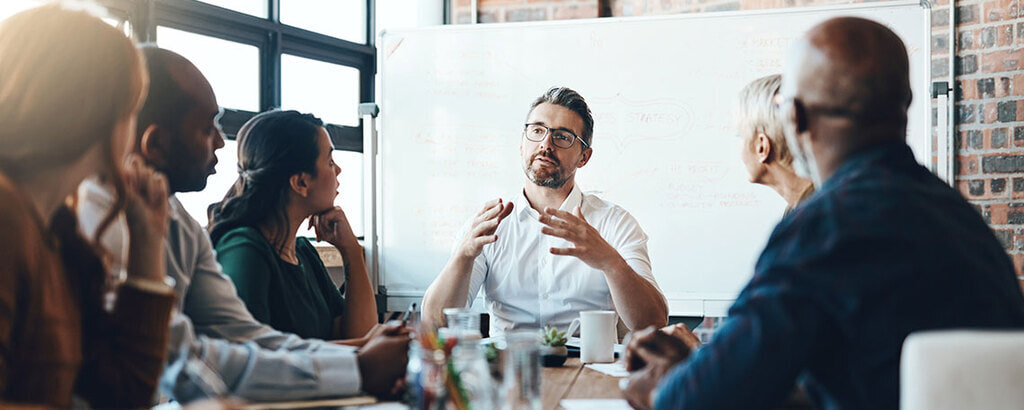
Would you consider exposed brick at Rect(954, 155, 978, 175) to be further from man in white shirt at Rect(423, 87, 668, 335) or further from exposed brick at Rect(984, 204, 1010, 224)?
man in white shirt at Rect(423, 87, 668, 335)

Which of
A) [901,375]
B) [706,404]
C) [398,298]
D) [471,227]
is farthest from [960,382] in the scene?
[398,298]

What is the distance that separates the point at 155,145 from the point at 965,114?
10.3ft

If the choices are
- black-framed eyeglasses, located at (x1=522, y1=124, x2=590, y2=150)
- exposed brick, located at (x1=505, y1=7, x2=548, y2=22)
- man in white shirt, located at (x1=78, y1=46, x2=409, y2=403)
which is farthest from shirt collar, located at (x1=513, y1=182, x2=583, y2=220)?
exposed brick, located at (x1=505, y1=7, x2=548, y2=22)

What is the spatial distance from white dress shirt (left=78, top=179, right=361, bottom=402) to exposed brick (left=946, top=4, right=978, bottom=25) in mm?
3024

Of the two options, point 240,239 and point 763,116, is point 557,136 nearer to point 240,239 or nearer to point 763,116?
point 763,116

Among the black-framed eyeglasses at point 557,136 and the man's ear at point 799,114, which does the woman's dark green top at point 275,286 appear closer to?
the black-framed eyeglasses at point 557,136

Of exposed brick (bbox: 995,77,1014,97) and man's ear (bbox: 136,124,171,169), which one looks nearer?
man's ear (bbox: 136,124,171,169)

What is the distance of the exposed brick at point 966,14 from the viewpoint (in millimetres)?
3512

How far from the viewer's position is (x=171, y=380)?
4.61ft

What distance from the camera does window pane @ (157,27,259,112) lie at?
3.52 metres

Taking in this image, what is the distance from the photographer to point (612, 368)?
6.39 ft

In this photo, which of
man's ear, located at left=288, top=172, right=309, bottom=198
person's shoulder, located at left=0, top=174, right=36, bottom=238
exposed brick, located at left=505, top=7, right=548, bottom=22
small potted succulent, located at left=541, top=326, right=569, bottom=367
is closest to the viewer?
person's shoulder, located at left=0, top=174, right=36, bottom=238

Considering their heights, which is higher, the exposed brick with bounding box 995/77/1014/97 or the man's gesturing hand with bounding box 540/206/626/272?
the exposed brick with bounding box 995/77/1014/97

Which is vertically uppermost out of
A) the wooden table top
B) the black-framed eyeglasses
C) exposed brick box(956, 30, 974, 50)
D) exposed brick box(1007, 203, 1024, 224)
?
exposed brick box(956, 30, 974, 50)
